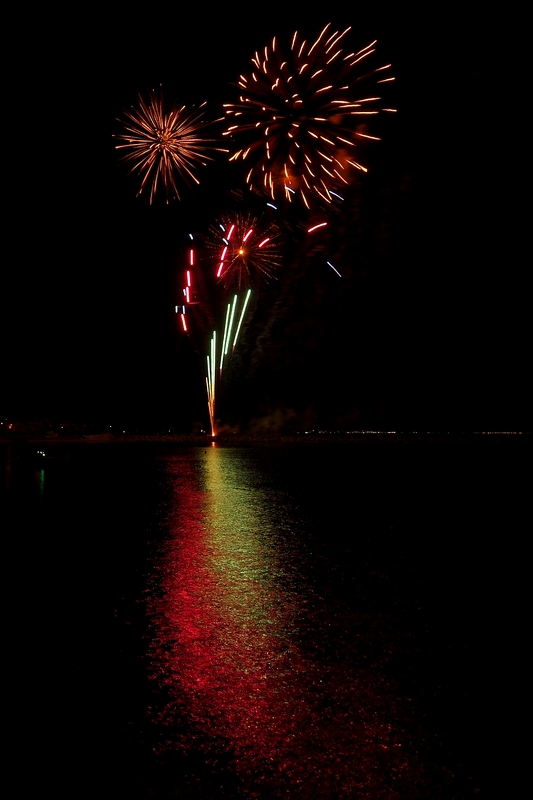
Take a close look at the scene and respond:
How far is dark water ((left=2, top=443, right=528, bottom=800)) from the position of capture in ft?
6.57

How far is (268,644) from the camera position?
2930 millimetres

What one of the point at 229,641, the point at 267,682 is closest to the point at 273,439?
the point at 229,641

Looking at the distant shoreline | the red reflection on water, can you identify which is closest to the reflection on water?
the red reflection on water

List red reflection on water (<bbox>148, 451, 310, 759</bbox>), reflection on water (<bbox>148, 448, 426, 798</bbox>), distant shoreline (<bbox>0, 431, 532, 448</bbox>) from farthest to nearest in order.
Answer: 1. distant shoreline (<bbox>0, 431, 532, 448</bbox>)
2. red reflection on water (<bbox>148, 451, 310, 759</bbox>)
3. reflection on water (<bbox>148, 448, 426, 798</bbox>)

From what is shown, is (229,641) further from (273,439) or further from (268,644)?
(273,439)

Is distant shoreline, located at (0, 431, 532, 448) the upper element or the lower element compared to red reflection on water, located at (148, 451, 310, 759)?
upper

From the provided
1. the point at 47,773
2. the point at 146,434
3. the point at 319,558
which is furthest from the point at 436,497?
the point at 146,434

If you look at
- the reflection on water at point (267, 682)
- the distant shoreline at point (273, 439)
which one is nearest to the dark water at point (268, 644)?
the reflection on water at point (267, 682)

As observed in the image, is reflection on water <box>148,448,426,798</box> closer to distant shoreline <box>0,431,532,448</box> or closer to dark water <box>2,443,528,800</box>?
dark water <box>2,443,528,800</box>

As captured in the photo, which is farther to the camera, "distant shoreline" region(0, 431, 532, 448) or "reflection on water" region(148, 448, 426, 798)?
"distant shoreline" region(0, 431, 532, 448)

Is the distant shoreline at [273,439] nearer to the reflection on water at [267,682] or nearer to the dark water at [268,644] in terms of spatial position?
the dark water at [268,644]

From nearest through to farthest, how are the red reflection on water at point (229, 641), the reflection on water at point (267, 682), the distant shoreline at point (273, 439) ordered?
the reflection on water at point (267, 682)
the red reflection on water at point (229, 641)
the distant shoreline at point (273, 439)

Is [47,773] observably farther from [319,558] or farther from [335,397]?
[335,397]

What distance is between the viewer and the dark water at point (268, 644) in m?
2.00
